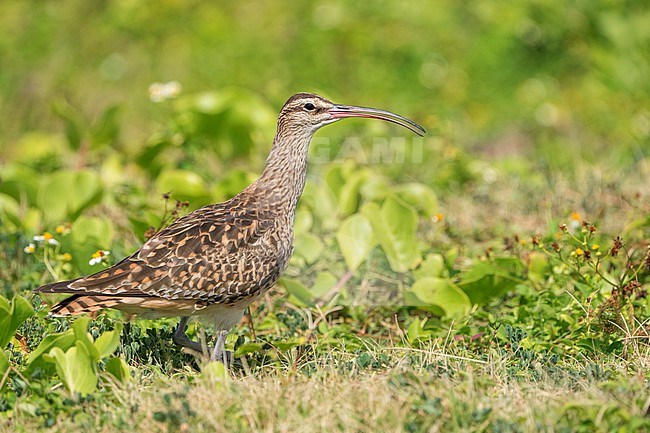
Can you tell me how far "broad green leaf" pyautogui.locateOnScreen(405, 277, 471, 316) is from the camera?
6.08m

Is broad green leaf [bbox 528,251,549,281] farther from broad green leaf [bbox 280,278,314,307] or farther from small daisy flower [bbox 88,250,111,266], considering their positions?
small daisy flower [bbox 88,250,111,266]

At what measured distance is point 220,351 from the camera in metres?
5.39

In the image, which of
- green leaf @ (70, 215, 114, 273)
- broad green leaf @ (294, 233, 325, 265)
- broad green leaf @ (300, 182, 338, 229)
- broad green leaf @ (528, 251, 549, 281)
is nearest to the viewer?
green leaf @ (70, 215, 114, 273)

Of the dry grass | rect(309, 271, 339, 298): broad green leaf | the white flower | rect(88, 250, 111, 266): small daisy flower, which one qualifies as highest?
the white flower

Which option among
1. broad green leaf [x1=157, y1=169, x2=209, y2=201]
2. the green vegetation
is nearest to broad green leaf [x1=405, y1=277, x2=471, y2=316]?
the green vegetation

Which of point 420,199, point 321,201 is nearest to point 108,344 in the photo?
point 321,201

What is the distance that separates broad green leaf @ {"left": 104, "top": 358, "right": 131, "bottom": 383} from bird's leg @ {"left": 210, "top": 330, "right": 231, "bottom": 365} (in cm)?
57

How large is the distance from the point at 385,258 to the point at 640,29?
5489 millimetres

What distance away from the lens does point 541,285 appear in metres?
6.47

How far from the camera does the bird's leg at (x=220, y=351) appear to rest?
534cm

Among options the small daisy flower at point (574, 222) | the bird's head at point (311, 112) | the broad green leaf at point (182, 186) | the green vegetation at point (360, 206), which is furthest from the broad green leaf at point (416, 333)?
the broad green leaf at point (182, 186)

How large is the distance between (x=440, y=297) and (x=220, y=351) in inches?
56.0

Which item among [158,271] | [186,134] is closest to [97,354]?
[158,271]

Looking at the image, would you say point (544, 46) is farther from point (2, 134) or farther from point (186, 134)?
point (2, 134)
